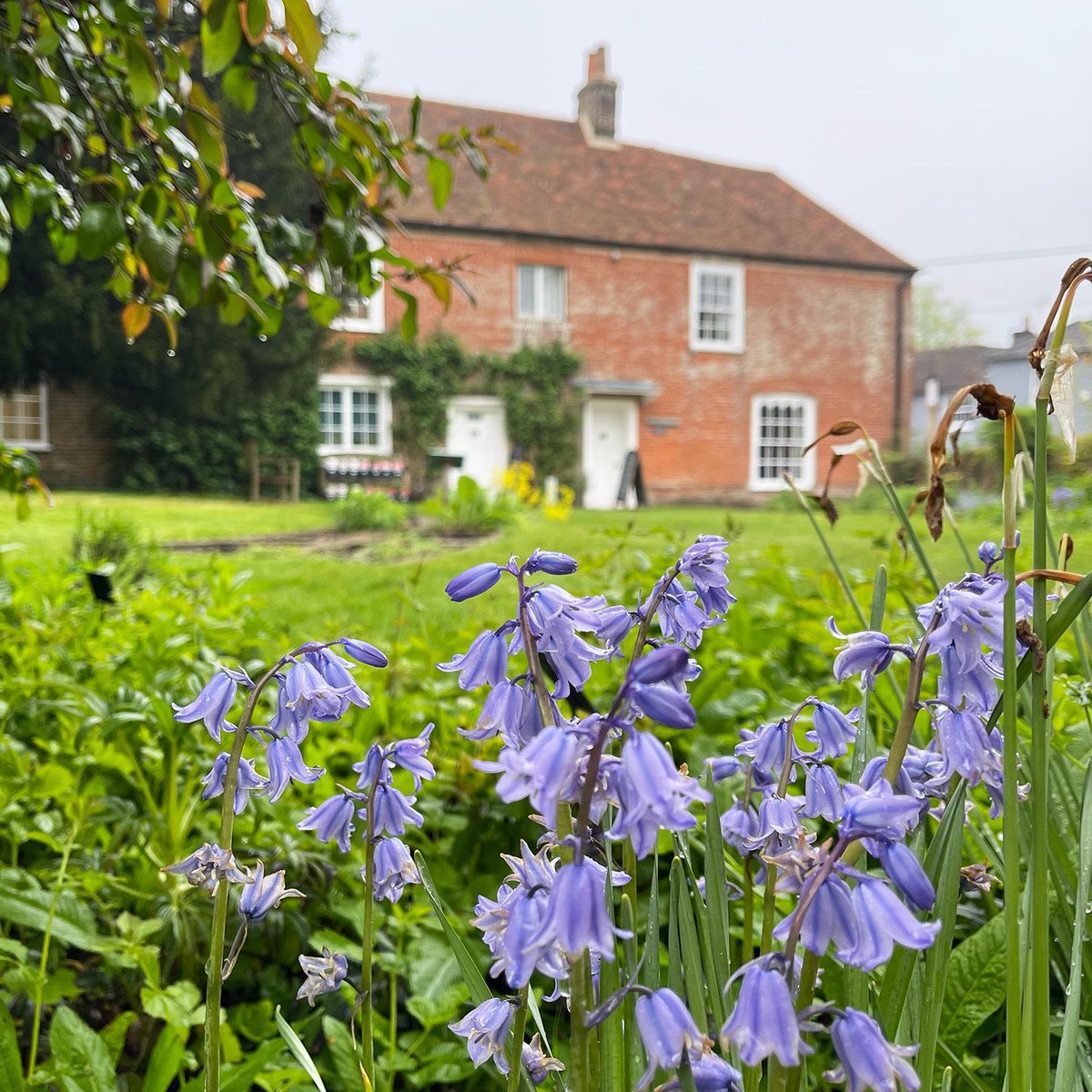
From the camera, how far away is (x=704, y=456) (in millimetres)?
18156

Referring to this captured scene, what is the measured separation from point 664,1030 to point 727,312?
19.0 m

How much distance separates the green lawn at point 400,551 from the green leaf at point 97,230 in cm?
121

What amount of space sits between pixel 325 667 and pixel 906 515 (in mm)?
703

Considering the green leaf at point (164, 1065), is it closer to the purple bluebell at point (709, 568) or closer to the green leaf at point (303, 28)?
the purple bluebell at point (709, 568)

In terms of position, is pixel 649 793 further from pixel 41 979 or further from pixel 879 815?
pixel 41 979

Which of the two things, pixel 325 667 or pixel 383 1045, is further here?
pixel 383 1045

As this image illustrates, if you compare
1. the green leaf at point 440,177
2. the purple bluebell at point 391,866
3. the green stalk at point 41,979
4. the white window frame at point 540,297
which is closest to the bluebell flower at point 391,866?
the purple bluebell at point 391,866

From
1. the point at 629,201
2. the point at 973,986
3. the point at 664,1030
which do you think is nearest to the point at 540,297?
the point at 629,201

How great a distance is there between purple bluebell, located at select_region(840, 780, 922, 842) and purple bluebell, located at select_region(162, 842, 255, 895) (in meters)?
0.50

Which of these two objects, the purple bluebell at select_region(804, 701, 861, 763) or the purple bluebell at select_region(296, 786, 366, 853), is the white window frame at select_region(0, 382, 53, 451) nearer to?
the purple bluebell at select_region(296, 786, 366, 853)

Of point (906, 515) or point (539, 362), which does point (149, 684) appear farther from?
point (539, 362)

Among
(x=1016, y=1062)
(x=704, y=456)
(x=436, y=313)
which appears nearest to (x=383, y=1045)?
(x=1016, y=1062)

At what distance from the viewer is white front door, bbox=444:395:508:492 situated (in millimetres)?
17094

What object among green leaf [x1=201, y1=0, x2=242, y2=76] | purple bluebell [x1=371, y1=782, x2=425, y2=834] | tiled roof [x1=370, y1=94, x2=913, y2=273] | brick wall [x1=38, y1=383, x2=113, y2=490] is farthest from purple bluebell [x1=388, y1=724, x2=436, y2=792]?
tiled roof [x1=370, y1=94, x2=913, y2=273]
